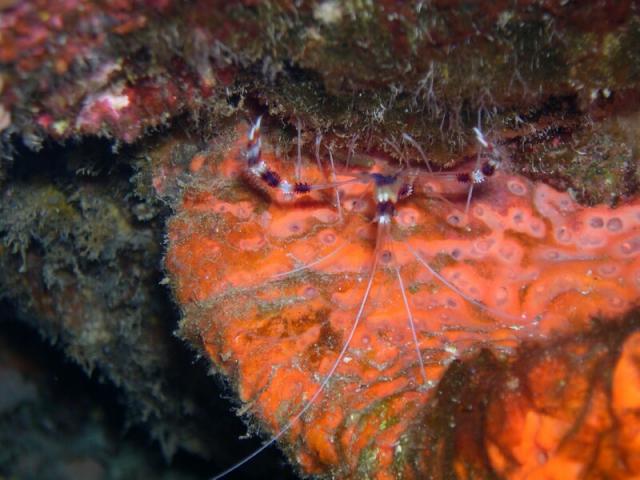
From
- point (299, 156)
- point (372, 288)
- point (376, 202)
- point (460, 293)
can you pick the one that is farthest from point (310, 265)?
point (460, 293)

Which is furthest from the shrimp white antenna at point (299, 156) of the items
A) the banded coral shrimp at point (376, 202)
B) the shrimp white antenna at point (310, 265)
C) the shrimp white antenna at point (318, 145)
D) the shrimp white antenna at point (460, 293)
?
the shrimp white antenna at point (460, 293)

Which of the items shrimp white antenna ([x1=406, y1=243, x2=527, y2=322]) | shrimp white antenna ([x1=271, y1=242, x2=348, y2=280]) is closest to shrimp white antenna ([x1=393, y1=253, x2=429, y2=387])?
shrimp white antenna ([x1=406, y1=243, x2=527, y2=322])

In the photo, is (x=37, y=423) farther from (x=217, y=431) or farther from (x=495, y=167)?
(x=495, y=167)

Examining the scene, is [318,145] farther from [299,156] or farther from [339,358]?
[339,358]

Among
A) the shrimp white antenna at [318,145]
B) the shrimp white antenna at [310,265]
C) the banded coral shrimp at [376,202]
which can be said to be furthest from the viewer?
the shrimp white antenna at [310,265]

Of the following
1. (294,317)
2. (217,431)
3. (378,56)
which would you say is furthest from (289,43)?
(217,431)

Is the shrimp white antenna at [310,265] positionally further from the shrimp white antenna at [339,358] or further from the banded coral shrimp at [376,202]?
the shrimp white antenna at [339,358]
